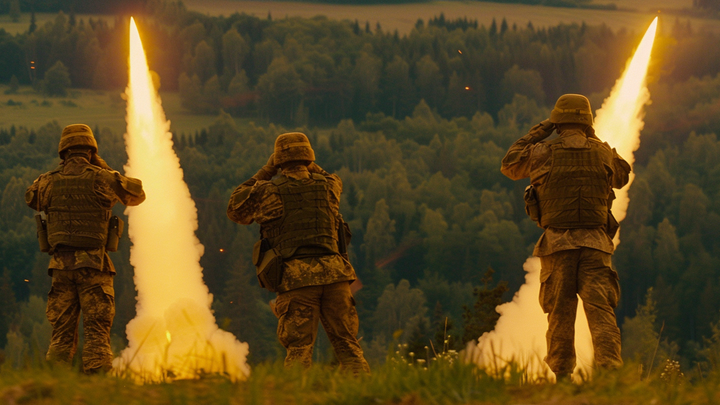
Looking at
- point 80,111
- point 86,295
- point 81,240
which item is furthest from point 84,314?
point 80,111

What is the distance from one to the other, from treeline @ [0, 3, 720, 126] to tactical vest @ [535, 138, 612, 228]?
17025 cm

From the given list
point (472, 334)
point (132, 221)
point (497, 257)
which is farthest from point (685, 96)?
point (132, 221)

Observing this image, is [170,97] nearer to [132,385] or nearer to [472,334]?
[472,334]

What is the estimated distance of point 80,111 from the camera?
16825cm

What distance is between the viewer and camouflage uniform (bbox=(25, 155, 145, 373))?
998 centimetres

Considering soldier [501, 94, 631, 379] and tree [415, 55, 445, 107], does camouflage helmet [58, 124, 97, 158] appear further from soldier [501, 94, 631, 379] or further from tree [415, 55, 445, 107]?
tree [415, 55, 445, 107]

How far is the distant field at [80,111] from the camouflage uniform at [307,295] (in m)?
151

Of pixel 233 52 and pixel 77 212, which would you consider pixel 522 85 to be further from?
pixel 77 212

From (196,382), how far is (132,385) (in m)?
0.43

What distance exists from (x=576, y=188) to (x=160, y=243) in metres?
8.16

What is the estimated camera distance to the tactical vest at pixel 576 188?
30.7 feet

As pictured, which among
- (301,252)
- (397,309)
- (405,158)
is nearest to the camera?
(301,252)

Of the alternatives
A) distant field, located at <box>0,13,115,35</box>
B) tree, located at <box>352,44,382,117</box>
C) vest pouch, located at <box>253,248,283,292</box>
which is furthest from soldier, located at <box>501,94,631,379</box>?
distant field, located at <box>0,13,115,35</box>

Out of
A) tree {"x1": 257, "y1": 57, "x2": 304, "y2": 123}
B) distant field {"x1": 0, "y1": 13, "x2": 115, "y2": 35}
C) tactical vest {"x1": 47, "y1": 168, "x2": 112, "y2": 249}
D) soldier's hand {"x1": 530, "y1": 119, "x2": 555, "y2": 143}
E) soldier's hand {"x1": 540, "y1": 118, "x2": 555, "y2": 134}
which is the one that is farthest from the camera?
distant field {"x1": 0, "y1": 13, "x2": 115, "y2": 35}
